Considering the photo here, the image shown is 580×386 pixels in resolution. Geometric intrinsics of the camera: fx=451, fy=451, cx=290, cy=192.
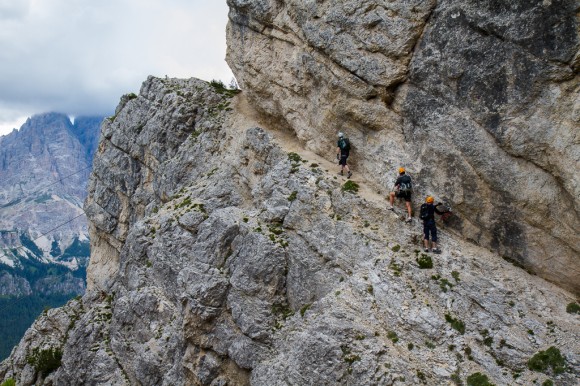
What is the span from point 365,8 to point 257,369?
79.4ft

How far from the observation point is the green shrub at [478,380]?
2077cm

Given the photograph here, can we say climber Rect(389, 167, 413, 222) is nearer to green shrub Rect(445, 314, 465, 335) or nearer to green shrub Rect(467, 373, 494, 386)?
green shrub Rect(445, 314, 465, 335)

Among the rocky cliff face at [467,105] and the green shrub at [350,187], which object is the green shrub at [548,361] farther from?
the green shrub at [350,187]

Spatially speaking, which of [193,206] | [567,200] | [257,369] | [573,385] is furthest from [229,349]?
[567,200]

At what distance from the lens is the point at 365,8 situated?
30344mm

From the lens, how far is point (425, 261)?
25344 mm

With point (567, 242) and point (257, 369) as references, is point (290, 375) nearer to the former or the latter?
point (257, 369)

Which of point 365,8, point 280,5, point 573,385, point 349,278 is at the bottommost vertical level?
point 573,385

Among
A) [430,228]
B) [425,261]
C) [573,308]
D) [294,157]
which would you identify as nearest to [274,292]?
[425,261]

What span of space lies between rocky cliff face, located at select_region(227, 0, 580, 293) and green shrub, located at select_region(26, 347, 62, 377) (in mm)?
33181

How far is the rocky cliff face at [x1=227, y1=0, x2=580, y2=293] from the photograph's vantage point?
22.9 metres

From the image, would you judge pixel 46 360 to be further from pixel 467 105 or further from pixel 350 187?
pixel 467 105

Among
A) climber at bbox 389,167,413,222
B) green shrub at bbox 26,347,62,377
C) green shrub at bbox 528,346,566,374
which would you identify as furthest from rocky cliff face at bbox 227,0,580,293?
green shrub at bbox 26,347,62,377

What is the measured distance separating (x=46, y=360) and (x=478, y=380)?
41.1 metres
